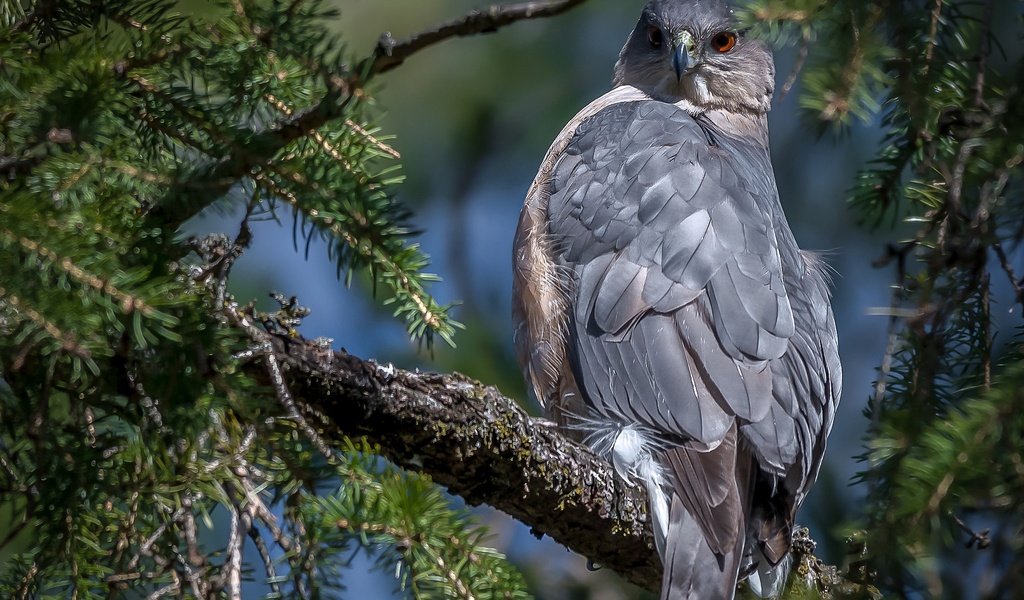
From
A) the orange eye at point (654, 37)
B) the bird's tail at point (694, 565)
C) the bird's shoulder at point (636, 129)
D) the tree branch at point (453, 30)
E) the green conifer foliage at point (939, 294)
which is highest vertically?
the orange eye at point (654, 37)

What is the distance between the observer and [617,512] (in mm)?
3293

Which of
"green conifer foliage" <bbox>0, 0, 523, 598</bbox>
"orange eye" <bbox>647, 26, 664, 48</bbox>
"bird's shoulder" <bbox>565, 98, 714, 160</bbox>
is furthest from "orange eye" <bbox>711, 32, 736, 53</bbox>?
"green conifer foliage" <bbox>0, 0, 523, 598</bbox>

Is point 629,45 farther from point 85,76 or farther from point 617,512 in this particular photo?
point 85,76

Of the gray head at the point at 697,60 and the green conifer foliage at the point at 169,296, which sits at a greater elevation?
the gray head at the point at 697,60

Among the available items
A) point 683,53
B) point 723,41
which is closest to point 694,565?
point 683,53

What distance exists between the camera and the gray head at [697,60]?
513cm

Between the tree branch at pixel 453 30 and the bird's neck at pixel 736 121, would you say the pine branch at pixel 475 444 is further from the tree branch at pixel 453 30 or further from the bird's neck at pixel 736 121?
the bird's neck at pixel 736 121

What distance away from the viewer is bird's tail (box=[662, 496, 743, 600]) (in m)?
3.21

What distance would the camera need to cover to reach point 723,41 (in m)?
5.29

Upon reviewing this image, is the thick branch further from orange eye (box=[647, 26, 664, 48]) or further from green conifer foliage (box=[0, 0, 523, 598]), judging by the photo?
orange eye (box=[647, 26, 664, 48])

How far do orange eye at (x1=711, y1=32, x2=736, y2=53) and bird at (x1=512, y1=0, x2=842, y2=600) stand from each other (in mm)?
730

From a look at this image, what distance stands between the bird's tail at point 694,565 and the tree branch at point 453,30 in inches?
80.7

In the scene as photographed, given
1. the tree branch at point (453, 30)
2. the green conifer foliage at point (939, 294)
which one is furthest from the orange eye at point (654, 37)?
the tree branch at point (453, 30)

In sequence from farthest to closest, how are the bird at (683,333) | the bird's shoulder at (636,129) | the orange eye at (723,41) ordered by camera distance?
the orange eye at (723,41)
the bird's shoulder at (636,129)
the bird at (683,333)
